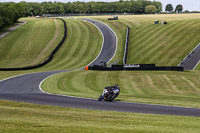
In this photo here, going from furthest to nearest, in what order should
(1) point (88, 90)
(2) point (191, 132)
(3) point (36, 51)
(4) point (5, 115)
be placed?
(3) point (36, 51) → (1) point (88, 90) → (4) point (5, 115) → (2) point (191, 132)

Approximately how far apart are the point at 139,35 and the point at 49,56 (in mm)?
26073

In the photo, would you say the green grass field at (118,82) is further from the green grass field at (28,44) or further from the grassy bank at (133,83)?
the green grass field at (28,44)

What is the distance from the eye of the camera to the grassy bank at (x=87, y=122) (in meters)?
15.4

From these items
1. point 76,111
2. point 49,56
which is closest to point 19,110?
point 76,111

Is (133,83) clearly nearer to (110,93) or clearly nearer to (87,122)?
(110,93)

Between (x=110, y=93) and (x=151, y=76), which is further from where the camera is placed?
(x=151, y=76)

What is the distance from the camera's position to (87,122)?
57.3 ft

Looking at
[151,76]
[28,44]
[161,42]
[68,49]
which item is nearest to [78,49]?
[68,49]

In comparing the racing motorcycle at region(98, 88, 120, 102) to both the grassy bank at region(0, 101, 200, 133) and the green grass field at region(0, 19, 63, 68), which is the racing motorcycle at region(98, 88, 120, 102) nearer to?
the grassy bank at region(0, 101, 200, 133)

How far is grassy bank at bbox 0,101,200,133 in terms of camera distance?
15438mm

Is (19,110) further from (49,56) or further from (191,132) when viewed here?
(49,56)

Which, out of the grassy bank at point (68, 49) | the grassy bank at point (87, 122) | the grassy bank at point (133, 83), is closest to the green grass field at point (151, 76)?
the grassy bank at point (133, 83)

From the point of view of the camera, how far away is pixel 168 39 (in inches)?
3346

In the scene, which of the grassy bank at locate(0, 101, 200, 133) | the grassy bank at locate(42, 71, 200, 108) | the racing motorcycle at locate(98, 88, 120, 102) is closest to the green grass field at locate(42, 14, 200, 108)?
the grassy bank at locate(42, 71, 200, 108)
